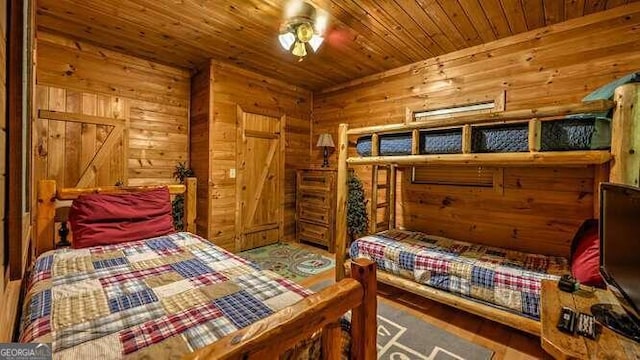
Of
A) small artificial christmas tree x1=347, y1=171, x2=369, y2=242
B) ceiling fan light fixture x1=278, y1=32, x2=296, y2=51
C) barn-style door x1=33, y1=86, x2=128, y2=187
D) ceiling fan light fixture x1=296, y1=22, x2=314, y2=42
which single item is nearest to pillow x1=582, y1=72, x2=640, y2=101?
ceiling fan light fixture x1=296, y1=22, x2=314, y2=42

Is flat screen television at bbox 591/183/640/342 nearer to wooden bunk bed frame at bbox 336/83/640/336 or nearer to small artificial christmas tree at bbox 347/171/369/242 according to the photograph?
wooden bunk bed frame at bbox 336/83/640/336

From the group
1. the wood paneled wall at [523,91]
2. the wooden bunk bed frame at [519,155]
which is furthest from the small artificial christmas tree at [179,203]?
the wood paneled wall at [523,91]

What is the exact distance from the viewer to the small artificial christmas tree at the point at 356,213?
11.9ft

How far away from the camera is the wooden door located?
3.75 meters

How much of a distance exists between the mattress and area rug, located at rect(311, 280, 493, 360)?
4.37 ft

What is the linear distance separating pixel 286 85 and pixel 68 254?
3.30 meters

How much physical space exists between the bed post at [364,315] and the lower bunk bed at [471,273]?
53 cm

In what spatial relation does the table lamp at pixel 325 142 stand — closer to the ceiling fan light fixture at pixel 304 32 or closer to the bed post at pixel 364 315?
the ceiling fan light fixture at pixel 304 32

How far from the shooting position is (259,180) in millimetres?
3961

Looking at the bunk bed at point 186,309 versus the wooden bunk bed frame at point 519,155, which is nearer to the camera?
the bunk bed at point 186,309

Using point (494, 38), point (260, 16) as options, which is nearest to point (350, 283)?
point (260, 16)

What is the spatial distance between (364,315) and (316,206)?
2911 mm

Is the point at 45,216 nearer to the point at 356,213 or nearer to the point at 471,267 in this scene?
the point at 356,213

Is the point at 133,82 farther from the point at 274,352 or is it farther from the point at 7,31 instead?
the point at 274,352
